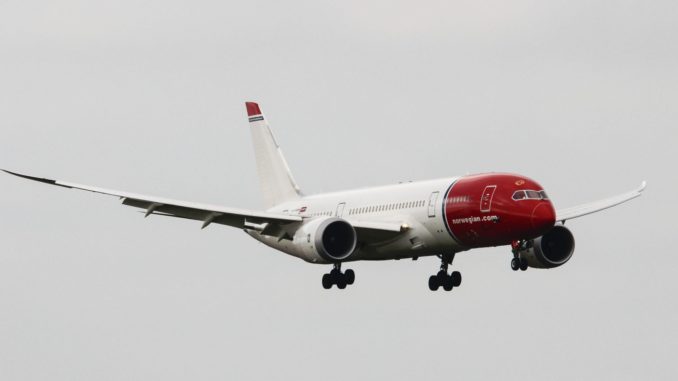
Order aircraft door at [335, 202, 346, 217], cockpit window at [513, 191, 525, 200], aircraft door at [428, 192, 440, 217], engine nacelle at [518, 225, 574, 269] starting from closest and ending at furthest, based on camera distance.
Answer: cockpit window at [513, 191, 525, 200], aircraft door at [428, 192, 440, 217], engine nacelle at [518, 225, 574, 269], aircraft door at [335, 202, 346, 217]

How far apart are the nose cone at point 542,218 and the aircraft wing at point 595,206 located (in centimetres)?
577

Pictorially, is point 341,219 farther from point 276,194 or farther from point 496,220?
point 276,194

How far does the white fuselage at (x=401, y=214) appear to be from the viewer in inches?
3014

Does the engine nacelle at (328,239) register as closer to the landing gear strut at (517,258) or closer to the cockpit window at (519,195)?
the landing gear strut at (517,258)

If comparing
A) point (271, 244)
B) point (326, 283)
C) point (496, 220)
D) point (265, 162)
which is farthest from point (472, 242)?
point (265, 162)

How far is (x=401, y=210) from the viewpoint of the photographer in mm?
78562

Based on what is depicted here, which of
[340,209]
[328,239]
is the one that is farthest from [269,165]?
[328,239]

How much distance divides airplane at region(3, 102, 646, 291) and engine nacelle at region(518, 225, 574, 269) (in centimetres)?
4

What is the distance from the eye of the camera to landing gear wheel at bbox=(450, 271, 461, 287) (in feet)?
267

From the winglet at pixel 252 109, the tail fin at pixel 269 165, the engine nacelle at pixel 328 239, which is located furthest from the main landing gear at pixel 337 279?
the winglet at pixel 252 109

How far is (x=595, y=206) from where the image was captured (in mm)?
83062

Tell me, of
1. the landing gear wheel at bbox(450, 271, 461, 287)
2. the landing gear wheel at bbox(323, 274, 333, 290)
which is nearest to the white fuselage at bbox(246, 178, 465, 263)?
→ the landing gear wheel at bbox(323, 274, 333, 290)

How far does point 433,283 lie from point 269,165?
15405 mm

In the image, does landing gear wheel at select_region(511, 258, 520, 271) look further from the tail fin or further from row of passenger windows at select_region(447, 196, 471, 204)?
the tail fin
